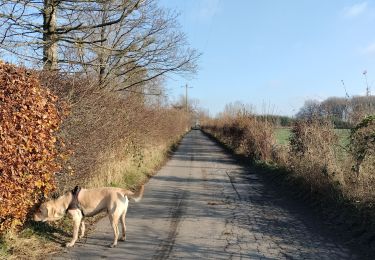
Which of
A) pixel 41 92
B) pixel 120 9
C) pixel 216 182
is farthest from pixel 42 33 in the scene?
pixel 216 182

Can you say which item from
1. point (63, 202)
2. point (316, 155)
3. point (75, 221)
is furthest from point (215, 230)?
point (316, 155)

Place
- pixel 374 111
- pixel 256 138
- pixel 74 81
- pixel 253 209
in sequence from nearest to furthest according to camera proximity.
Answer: pixel 74 81
pixel 253 209
pixel 374 111
pixel 256 138

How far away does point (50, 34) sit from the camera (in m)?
11.7

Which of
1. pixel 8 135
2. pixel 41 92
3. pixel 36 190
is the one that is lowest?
pixel 36 190

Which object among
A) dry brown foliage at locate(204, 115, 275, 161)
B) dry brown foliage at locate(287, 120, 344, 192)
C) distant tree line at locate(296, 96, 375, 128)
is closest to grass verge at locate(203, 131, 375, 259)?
dry brown foliage at locate(287, 120, 344, 192)

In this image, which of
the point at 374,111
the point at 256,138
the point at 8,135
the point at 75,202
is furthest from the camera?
the point at 256,138

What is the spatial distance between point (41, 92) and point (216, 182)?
397 inches

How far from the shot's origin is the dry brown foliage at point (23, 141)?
5945 millimetres

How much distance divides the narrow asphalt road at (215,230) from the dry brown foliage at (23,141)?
3.49 ft

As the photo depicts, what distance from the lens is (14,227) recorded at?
6793 mm

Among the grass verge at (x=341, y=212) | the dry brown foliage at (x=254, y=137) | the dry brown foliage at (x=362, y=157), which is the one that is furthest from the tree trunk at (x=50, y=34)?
the dry brown foliage at (x=254, y=137)

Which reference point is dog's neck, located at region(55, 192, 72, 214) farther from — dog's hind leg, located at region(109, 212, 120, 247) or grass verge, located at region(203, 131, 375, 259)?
grass verge, located at region(203, 131, 375, 259)

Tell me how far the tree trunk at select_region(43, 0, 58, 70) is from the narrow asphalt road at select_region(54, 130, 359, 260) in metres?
4.54

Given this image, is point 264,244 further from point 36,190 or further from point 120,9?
point 120,9
